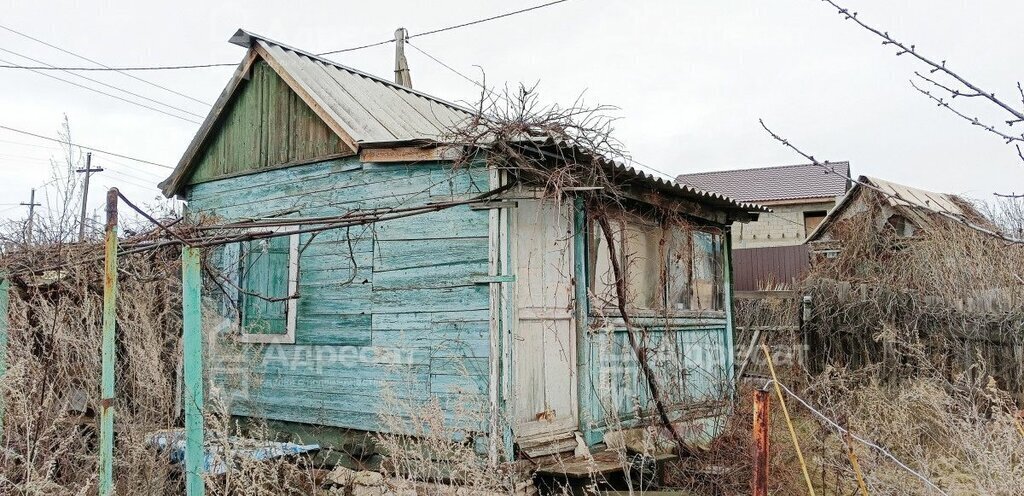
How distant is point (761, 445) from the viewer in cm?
325

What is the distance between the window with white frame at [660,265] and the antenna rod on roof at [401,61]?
659cm

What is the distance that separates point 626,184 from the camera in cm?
689

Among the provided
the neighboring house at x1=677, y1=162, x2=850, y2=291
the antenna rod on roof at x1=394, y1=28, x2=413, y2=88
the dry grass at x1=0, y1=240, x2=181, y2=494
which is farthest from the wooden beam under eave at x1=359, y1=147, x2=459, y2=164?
the neighboring house at x1=677, y1=162, x2=850, y2=291

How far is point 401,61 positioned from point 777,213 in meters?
17.8

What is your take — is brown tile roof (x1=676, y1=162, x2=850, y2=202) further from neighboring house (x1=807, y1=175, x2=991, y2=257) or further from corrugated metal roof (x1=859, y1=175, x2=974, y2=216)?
neighboring house (x1=807, y1=175, x2=991, y2=257)

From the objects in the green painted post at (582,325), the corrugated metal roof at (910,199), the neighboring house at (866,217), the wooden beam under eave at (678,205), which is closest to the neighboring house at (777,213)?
the neighboring house at (866,217)

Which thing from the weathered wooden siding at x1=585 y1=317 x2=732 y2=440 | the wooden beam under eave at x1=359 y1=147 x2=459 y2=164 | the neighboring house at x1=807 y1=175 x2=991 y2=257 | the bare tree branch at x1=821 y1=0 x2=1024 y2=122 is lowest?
the weathered wooden siding at x1=585 y1=317 x2=732 y2=440

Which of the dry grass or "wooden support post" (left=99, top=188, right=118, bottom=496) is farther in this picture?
the dry grass

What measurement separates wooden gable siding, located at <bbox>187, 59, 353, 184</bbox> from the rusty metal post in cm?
516

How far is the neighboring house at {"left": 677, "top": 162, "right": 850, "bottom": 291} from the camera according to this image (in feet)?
69.9

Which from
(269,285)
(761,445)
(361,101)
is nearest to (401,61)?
(361,101)

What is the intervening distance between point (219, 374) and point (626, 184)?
15.9ft

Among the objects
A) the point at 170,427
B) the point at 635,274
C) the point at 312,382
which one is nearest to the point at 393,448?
the point at 170,427

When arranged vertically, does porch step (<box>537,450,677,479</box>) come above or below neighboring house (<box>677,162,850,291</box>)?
below
